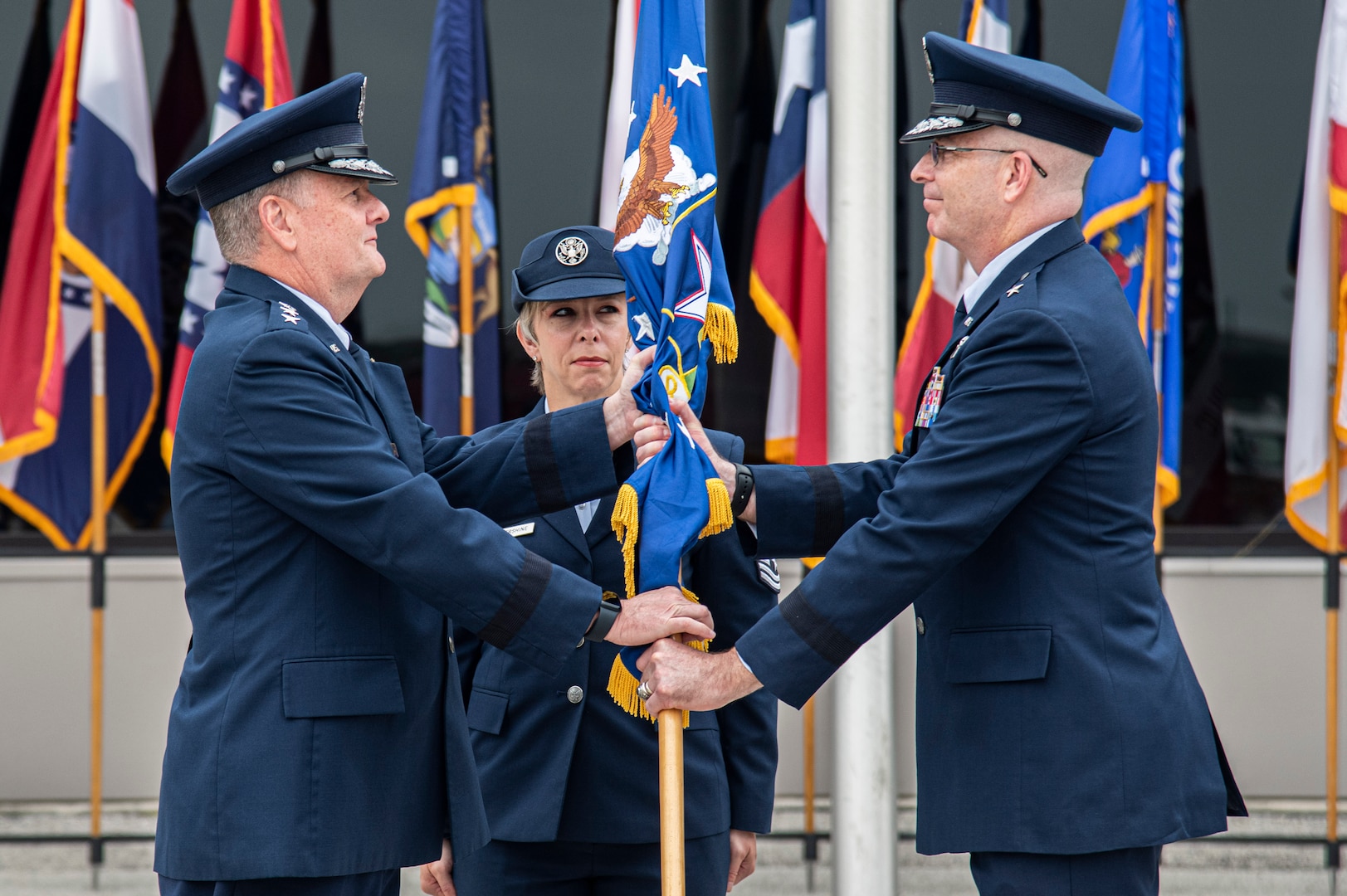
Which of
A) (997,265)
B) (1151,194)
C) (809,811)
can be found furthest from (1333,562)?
(997,265)

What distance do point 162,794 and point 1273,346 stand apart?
471 cm

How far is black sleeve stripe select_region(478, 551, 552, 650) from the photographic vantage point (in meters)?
2.10

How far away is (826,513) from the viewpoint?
2.50 m

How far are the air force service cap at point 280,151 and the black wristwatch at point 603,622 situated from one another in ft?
2.73

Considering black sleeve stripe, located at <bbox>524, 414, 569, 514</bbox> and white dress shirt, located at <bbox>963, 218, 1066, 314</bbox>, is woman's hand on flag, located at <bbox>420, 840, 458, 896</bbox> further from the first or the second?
white dress shirt, located at <bbox>963, 218, 1066, 314</bbox>

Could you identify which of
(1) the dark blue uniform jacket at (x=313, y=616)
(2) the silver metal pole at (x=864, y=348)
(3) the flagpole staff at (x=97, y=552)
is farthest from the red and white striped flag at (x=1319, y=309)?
(3) the flagpole staff at (x=97, y=552)

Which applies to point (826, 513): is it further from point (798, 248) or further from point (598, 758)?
point (798, 248)

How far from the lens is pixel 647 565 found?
2316 millimetres

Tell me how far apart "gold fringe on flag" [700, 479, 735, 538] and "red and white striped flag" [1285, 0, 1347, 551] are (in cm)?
299

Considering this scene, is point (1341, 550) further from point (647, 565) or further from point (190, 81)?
point (190, 81)

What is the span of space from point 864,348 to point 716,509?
4.32ft

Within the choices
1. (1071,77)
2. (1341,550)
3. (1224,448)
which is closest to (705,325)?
(1071,77)

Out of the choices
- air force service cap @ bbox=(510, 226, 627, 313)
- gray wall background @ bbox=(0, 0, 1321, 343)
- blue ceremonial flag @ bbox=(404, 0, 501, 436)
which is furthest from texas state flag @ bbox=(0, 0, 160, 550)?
air force service cap @ bbox=(510, 226, 627, 313)

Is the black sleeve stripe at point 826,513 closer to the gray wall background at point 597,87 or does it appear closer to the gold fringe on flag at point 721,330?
the gold fringe on flag at point 721,330
